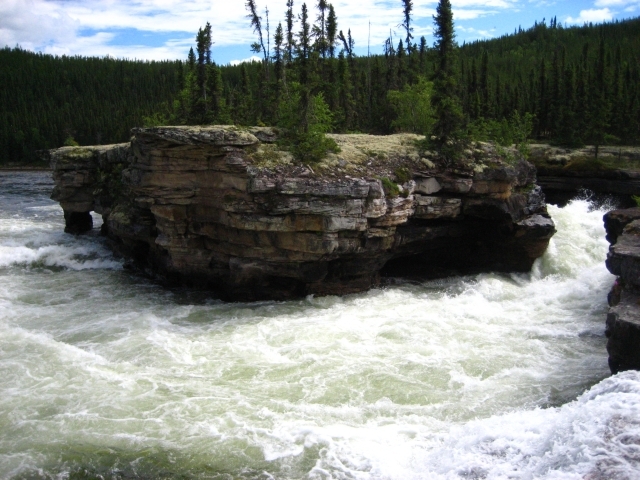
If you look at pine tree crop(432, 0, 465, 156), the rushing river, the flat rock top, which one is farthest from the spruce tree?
the flat rock top

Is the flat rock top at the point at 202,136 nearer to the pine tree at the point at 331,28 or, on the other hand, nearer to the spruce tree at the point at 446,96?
the spruce tree at the point at 446,96

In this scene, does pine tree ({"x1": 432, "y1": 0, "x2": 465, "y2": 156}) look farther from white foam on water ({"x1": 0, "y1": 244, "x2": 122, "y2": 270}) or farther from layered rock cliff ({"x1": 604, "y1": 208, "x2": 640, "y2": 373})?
white foam on water ({"x1": 0, "y1": 244, "x2": 122, "y2": 270})

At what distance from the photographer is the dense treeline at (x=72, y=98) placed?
9244cm

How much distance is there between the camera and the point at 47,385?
1320 cm

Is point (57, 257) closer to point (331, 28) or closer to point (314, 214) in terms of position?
point (314, 214)

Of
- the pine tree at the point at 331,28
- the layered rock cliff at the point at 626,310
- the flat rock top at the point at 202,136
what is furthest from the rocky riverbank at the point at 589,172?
the flat rock top at the point at 202,136

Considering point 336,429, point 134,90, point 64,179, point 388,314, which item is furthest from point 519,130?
point 134,90

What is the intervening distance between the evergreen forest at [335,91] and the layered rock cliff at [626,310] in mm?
9947

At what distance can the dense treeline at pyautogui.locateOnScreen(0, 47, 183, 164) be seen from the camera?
303 feet

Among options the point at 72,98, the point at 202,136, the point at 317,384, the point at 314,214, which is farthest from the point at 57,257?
the point at 72,98

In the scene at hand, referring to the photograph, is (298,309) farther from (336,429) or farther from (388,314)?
(336,429)

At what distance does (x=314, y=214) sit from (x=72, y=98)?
115760 millimetres

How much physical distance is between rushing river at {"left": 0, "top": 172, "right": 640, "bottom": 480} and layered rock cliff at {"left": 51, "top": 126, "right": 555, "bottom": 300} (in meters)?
1.26

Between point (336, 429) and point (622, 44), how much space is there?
356 feet
